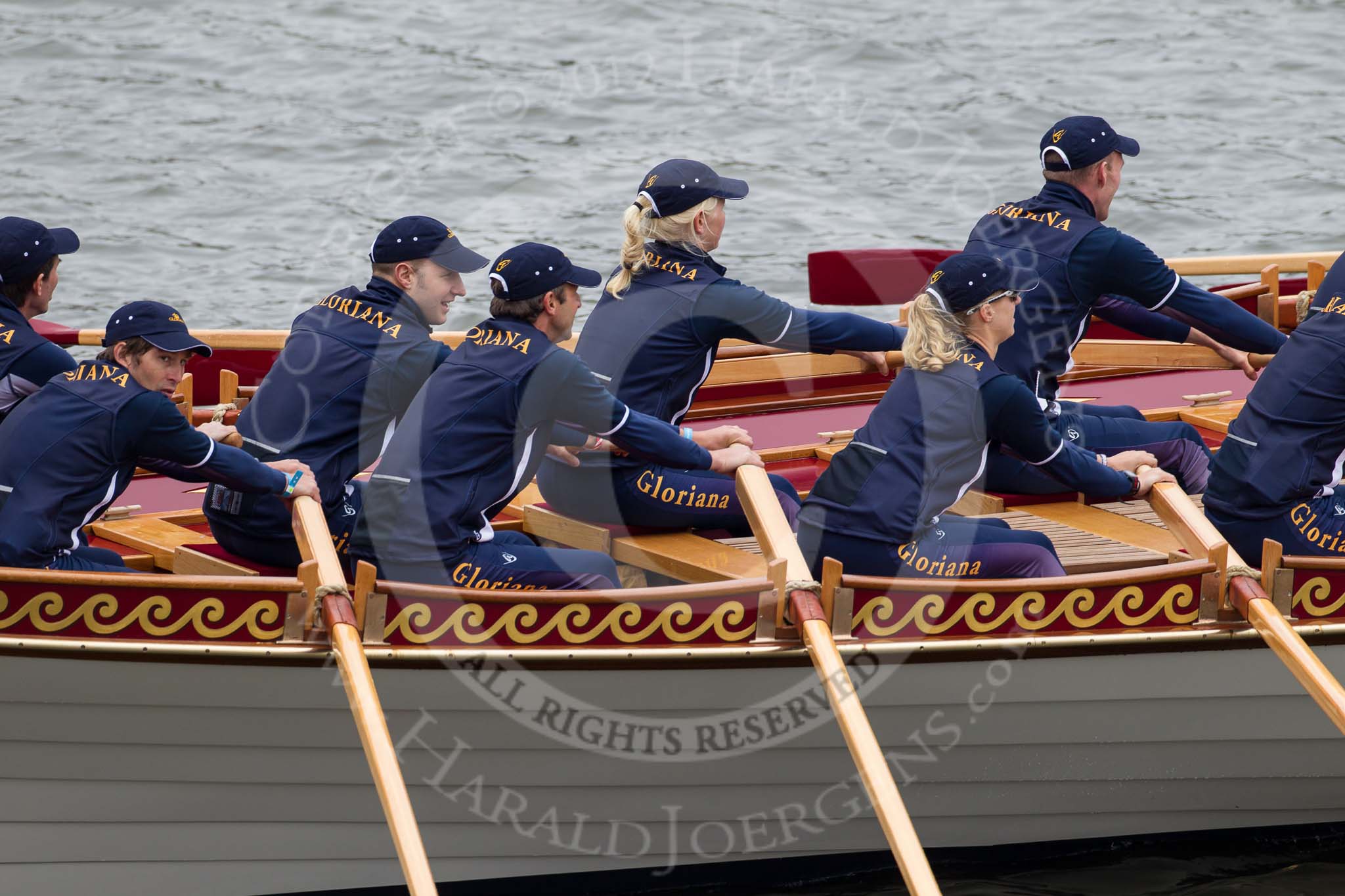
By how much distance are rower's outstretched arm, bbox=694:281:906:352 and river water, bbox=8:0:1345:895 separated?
21.7 feet

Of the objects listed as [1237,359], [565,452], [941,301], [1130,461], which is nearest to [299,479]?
[565,452]

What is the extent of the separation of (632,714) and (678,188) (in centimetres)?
158

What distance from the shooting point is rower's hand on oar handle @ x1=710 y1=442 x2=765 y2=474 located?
16.6 feet

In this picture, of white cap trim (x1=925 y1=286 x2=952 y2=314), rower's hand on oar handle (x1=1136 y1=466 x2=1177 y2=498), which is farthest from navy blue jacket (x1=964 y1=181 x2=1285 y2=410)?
white cap trim (x1=925 y1=286 x2=952 y2=314)

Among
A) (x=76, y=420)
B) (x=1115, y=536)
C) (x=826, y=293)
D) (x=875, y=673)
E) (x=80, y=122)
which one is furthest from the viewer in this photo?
(x=80, y=122)

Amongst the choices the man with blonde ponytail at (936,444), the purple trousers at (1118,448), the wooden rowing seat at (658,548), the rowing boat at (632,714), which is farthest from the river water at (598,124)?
the man with blonde ponytail at (936,444)

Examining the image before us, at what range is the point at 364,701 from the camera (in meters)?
4.38

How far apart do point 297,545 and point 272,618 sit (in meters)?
0.40

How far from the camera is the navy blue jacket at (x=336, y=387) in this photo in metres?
4.98

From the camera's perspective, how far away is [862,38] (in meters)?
16.4

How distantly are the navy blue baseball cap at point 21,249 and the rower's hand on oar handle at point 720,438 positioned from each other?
2.02 m

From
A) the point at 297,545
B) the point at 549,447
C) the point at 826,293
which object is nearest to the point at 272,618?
the point at 297,545

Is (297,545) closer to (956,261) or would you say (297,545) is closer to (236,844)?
(236,844)

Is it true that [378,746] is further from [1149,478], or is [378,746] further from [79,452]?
[1149,478]
